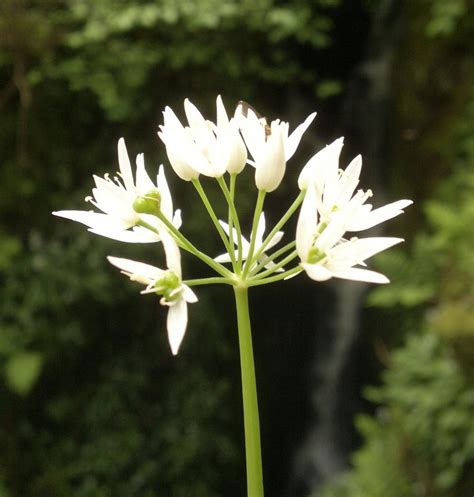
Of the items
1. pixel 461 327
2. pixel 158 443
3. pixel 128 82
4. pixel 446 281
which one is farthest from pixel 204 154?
pixel 158 443

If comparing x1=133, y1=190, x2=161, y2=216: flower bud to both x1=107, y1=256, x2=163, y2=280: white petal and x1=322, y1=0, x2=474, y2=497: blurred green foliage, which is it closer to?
x1=107, y1=256, x2=163, y2=280: white petal

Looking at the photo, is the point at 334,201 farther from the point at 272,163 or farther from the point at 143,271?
the point at 143,271

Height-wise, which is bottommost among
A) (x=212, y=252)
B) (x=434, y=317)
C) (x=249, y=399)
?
(x=434, y=317)

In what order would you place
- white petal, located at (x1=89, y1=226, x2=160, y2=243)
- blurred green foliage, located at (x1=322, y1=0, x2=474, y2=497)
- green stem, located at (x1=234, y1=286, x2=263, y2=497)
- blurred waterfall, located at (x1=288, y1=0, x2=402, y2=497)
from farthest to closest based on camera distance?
blurred waterfall, located at (x1=288, y1=0, x2=402, y2=497) → blurred green foliage, located at (x1=322, y1=0, x2=474, y2=497) → white petal, located at (x1=89, y1=226, x2=160, y2=243) → green stem, located at (x1=234, y1=286, x2=263, y2=497)

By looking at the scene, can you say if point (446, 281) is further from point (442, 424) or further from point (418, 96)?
point (418, 96)

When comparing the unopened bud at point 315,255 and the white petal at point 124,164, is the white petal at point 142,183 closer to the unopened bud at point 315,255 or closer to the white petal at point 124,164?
the white petal at point 124,164

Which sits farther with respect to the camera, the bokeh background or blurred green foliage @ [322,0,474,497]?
the bokeh background

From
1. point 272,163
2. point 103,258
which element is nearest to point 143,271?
point 272,163

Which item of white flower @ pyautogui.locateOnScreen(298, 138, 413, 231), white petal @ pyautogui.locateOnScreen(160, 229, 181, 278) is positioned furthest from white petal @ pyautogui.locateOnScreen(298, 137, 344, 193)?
white petal @ pyautogui.locateOnScreen(160, 229, 181, 278)
